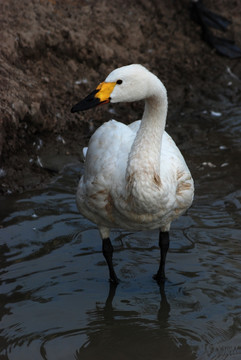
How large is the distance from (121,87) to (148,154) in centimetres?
52

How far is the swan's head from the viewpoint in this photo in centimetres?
428

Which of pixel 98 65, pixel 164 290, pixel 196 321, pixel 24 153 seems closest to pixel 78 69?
pixel 98 65

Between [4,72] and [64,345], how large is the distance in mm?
4011

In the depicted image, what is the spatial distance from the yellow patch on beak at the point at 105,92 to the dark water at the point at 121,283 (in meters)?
1.62

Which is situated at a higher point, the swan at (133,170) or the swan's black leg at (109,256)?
the swan at (133,170)

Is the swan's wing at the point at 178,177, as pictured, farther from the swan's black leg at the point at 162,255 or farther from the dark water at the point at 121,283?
the dark water at the point at 121,283

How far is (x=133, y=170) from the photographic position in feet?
14.5

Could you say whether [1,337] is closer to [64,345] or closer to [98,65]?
[64,345]

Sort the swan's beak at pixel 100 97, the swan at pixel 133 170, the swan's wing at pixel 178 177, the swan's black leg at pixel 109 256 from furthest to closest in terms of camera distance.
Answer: the swan's black leg at pixel 109 256 → the swan's wing at pixel 178 177 → the swan at pixel 133 170 → the swan's beak at pixel 100 97

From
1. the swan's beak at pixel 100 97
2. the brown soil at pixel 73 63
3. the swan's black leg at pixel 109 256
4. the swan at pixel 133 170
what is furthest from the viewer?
the brown soil at pixel 73 63

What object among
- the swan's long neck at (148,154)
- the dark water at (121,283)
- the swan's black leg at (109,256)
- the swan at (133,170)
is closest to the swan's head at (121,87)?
the swan at (133,170)

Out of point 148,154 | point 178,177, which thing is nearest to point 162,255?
point 178,177

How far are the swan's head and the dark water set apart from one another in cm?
160

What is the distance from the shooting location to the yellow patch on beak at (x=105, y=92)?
428cm
